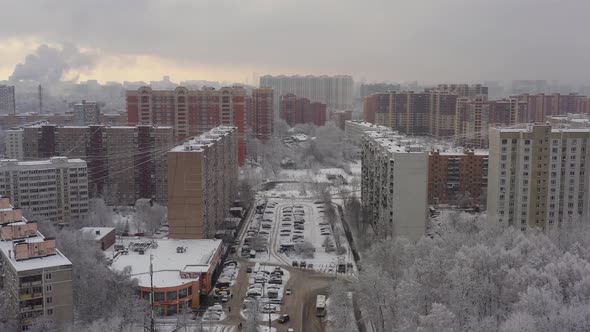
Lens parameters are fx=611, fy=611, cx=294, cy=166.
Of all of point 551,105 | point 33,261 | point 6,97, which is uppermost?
point 6,97

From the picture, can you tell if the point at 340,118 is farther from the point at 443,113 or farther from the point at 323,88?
the point at 323,88

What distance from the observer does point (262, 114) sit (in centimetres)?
2058

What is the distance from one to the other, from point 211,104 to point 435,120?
10.2 meters

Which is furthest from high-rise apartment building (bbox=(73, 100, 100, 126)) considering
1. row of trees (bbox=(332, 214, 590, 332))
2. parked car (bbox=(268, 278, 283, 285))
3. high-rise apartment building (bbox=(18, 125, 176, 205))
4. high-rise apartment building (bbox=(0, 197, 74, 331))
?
row of trees (bbox=(332, 214, 590, 332))

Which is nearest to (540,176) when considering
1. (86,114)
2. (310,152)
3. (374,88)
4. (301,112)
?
(310,152)

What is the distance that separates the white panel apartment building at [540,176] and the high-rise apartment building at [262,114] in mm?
12181

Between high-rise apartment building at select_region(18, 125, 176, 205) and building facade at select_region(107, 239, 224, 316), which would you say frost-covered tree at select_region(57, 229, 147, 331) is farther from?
high-rise apartment building at select_region(18, 125, 176, 205)

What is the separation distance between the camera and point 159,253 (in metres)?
8.30

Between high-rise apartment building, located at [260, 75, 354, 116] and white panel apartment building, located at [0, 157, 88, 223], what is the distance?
26.9 metres

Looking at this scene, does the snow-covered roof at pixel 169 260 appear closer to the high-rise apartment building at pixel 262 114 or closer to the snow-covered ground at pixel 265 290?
the snow-covered ground at pixel 265 290

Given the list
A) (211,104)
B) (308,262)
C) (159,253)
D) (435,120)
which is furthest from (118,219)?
(435,120)

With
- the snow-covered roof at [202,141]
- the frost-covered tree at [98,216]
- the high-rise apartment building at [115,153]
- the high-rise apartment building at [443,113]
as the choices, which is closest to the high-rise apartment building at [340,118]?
the high-rise apartment building at [443,113]

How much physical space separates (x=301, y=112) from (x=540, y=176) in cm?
1898

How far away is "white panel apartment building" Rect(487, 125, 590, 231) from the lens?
888cm
